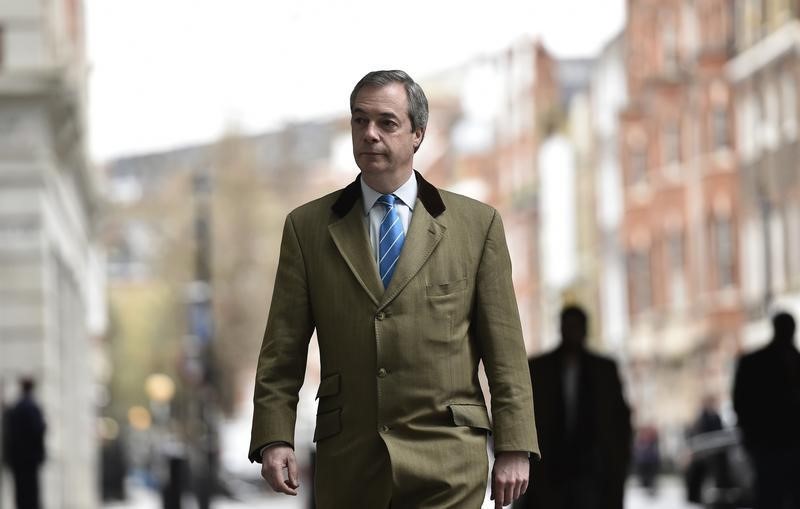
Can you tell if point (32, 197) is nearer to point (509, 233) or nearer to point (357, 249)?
point (357, 249)

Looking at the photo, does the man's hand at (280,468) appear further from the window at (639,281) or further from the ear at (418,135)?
the window at (639,281)

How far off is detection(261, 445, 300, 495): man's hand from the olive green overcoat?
0.10ft

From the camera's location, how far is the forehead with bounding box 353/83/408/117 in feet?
16.5

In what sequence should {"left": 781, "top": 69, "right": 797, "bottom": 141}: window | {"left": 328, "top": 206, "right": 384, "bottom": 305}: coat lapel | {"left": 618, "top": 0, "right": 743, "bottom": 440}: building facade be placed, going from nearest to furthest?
{"left": 328, "top": 206, "right": 384, "bottom": 305}: coat lapel → {"left": 781, "top": 69, "right": 797, "bottom": 141}: window → {"left": 618, "top": 0, "right": 743, "bottom": 440}: building facade

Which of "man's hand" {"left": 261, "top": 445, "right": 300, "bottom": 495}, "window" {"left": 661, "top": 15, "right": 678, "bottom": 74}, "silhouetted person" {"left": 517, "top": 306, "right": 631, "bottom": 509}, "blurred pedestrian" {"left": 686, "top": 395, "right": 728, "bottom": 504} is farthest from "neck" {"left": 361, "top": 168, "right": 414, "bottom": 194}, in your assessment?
"window" {"left": 661, "top": 15, "right": 678, "bottom": 74}

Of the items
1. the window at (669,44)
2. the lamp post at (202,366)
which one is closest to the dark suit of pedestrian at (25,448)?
the lamp post at (202,366)

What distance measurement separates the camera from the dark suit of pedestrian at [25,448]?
22.5 meters

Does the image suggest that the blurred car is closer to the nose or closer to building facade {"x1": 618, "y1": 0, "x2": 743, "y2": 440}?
the nose

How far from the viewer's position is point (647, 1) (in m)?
65.0

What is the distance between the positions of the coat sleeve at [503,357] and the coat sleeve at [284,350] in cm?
42

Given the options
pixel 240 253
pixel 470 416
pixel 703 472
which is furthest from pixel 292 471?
pixel 240 253

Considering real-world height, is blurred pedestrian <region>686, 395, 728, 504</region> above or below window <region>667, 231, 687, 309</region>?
below

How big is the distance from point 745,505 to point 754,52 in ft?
106

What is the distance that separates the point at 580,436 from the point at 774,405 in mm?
2208
